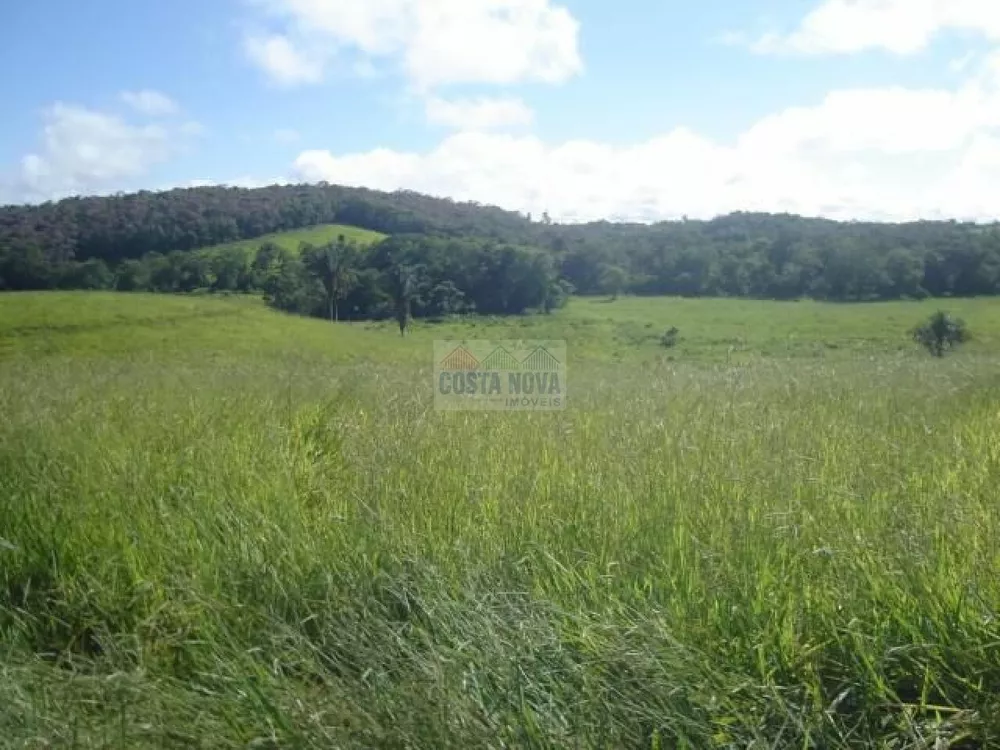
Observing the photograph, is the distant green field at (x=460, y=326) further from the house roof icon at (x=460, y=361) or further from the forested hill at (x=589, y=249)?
the house roof icon at (x=460, y=361)

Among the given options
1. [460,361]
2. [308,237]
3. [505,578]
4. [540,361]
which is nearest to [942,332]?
[540,361]

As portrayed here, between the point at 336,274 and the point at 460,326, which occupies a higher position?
the point at 336,274

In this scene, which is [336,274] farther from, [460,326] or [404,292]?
[460,326]

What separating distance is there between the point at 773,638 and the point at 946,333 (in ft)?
114

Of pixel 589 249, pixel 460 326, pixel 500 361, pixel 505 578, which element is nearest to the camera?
pixel 505 578

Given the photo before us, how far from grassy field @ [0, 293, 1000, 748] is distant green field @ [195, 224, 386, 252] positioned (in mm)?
59928

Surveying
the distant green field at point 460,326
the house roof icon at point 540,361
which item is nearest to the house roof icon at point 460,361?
the house roof icon at point 540,361

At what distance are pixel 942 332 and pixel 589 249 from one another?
89.0 feet

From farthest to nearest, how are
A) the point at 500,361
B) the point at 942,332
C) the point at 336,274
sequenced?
the point at 336,274 < the point at 942,332 < the point at 500,361

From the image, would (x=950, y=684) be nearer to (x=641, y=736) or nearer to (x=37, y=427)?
(x=641, y=736)

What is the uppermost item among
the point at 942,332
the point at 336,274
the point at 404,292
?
the point at 336,274

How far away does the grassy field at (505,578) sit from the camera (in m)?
1.99

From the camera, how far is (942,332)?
3131 cm

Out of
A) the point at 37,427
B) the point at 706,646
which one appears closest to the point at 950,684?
the point at 706,646
